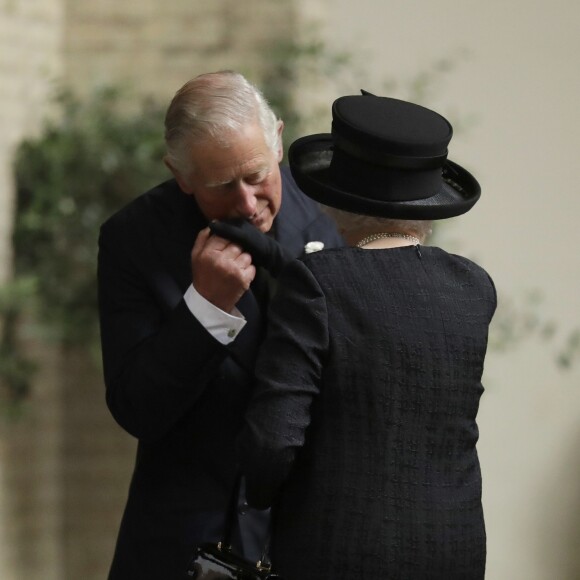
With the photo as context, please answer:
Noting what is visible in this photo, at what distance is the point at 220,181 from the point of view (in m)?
2.41

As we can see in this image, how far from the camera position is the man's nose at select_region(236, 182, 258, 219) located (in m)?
2.42

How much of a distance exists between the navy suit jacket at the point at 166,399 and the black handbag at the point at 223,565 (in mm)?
159

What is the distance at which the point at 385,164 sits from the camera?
2127 mm

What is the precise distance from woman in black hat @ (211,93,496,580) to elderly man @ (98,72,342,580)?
0.25 meters

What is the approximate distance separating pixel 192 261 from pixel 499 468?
296 cm

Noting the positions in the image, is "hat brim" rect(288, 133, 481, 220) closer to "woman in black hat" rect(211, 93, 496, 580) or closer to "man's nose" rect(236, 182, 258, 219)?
"woman in black hat" rect(211, 93, 496, 580)

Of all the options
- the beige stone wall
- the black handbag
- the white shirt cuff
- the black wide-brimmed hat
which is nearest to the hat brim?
the black wide-brimmed hat

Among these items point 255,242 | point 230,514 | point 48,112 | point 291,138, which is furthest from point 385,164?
point 48,112

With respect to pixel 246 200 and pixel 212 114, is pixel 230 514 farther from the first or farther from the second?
pixel 212 114

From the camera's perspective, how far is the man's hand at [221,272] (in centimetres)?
227

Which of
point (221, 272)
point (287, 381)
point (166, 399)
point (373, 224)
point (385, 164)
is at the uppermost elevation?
point (385, 164)

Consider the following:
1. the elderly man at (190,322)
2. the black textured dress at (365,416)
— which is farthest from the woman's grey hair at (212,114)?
the black textured dress at (365,416)

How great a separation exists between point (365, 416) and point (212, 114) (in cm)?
72

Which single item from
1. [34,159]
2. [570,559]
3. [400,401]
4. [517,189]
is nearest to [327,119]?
[517,189]
